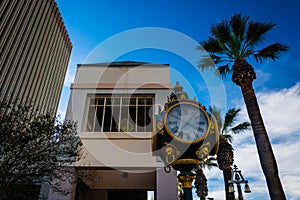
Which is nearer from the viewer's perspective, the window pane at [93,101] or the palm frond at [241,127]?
the window pane at [93,101]

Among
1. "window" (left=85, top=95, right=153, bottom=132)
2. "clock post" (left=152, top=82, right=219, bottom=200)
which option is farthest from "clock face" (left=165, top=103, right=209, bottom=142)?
"window" (left=85, top=95, right=153, bottom=132)

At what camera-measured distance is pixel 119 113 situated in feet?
28.2

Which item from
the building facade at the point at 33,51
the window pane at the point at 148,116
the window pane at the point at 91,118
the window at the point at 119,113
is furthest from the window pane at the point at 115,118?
the building facade at the point at 33,51

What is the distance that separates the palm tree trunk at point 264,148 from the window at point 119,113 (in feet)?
12.4

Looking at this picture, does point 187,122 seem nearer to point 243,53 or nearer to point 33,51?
point 243,53

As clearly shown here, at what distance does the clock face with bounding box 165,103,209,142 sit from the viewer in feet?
10.1

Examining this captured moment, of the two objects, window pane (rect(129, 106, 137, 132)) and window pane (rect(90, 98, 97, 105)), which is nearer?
window pane (rect(129, 106, 137, 132))

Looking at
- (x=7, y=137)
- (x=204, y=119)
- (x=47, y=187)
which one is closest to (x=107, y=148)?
(x=47, y=187)

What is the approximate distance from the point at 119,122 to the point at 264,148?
518 centimetres

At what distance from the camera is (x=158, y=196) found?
6473 mm

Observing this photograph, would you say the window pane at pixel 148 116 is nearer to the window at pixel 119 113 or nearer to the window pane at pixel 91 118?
the window at pixel 119 113

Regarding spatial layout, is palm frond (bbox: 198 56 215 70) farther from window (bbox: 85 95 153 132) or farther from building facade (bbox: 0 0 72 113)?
building facade (bbox: 0 0 72 113)

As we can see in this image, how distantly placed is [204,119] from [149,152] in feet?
14.2

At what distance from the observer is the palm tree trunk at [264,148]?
6479mm
